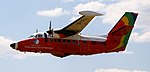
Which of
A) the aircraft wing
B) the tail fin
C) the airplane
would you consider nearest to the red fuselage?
the airplane

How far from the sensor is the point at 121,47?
53.0 metres

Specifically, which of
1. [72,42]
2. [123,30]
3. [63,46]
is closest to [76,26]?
[72,42]

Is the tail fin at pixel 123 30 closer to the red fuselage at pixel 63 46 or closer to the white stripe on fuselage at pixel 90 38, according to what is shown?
the white stripe on fuselage at pixel 90 38

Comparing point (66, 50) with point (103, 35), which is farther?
point (103, 35)

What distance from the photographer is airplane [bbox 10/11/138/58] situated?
157ft

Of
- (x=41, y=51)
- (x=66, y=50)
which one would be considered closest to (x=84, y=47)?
(x=66, y=50)

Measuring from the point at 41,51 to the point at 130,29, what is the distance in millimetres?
12960

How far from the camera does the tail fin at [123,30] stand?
53.1m

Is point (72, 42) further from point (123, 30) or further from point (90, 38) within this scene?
point (123, 30)

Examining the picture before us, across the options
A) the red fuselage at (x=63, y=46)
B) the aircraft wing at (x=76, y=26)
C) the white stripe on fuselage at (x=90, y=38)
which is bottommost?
the red fuselage at (x=63, y=46)

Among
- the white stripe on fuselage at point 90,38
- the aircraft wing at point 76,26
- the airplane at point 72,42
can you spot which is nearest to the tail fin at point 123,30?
the airplane at point 72,42

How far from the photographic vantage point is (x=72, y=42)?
4938 cm

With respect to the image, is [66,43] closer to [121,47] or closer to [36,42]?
[36,42]

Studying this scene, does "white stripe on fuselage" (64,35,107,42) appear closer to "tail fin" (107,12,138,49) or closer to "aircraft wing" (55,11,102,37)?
"aircraft wing" (55,11,102,37)
